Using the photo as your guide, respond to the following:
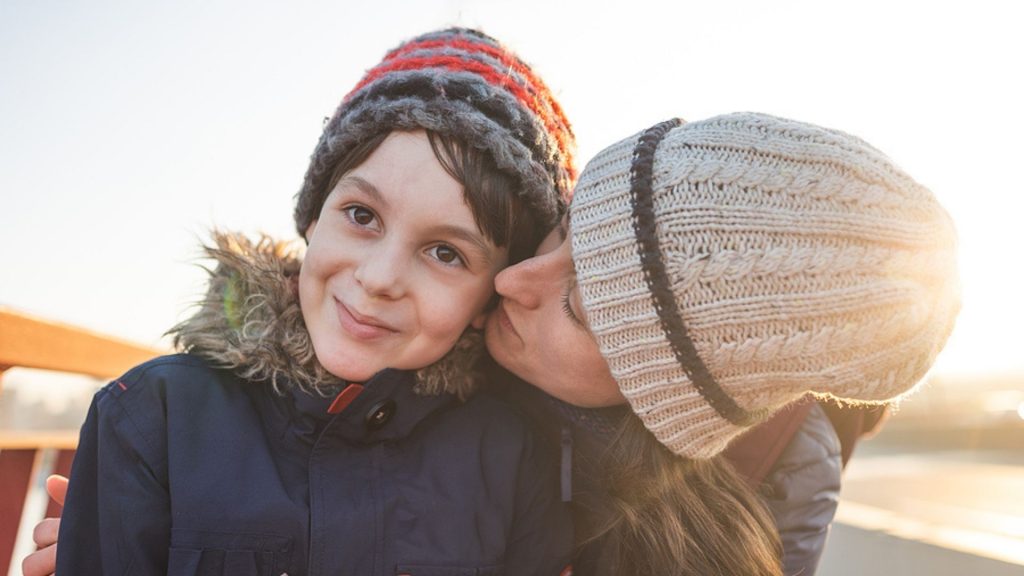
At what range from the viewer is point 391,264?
156 cm

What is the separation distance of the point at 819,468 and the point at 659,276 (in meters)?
1.06

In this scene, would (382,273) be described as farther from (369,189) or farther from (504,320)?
(504,320)

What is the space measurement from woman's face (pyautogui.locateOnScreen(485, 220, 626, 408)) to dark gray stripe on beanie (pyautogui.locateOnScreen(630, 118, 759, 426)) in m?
0.23

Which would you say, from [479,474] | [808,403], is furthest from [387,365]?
[808,403]

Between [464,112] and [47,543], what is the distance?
137 cm

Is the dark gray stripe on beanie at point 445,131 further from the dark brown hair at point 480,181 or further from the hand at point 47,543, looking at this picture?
the hand at point 47,543

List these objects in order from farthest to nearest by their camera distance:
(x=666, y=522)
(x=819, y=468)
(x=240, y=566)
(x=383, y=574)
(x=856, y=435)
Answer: (x=856, y=435)
(x=819, y=468)
(x=666, y=522)
(x=383, y=574)
(x=240, y=566)

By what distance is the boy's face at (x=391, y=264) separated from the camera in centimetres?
159

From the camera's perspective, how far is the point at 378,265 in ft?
5.10

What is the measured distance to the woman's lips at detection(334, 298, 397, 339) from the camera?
1.59 meters

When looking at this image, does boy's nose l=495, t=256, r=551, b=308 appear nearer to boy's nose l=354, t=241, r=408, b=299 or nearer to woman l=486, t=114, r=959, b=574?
woman l=486, t=114, r=959, b=574

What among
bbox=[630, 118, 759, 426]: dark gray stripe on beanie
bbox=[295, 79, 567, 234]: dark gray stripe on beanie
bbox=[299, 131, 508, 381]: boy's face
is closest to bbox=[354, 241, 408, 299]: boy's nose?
bbox=[299, 131, 508, 381]: boy's face

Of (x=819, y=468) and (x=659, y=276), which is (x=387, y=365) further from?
(x=819, y=468)

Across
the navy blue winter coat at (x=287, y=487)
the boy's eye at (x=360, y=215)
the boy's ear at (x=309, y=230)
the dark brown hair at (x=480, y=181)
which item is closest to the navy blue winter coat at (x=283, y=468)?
the navy blue winter coat at (x=287, y=487)
